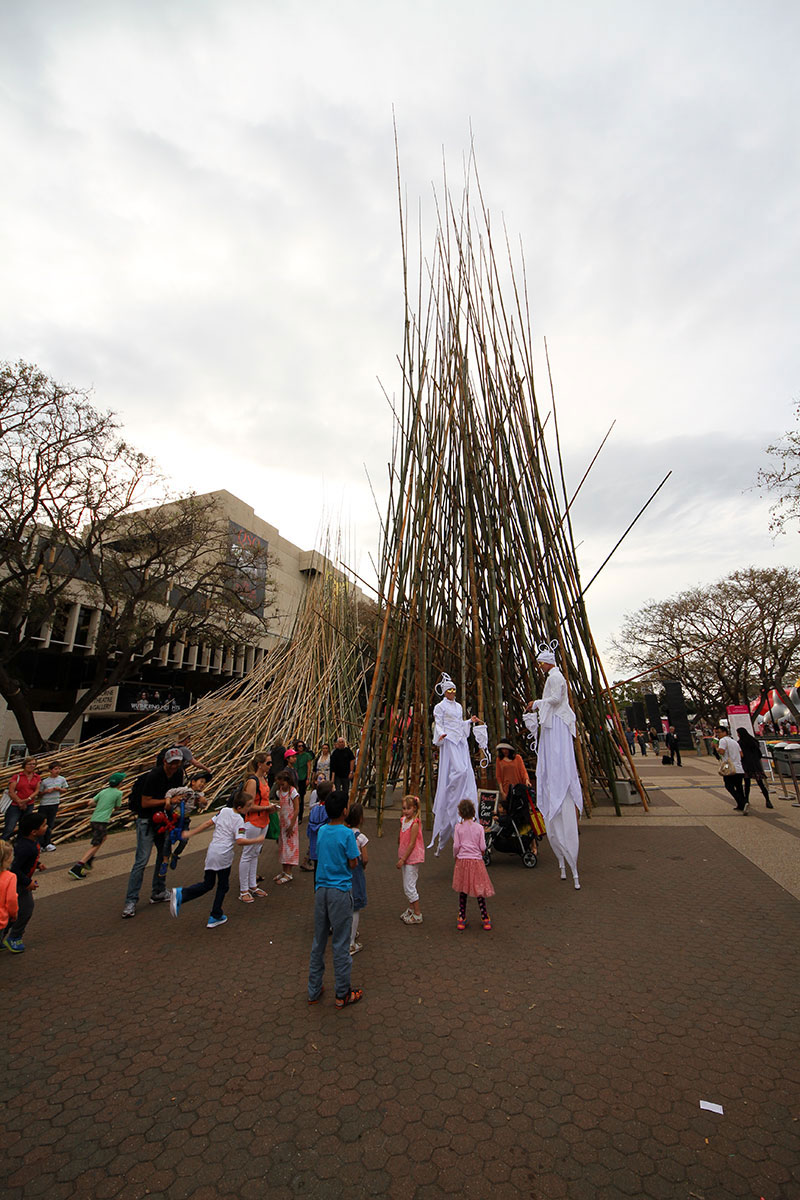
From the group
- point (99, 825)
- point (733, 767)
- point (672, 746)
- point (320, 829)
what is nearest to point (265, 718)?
point (99, 825)

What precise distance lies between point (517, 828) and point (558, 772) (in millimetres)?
882

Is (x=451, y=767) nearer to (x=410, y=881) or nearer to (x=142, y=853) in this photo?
(x=410, y=881)

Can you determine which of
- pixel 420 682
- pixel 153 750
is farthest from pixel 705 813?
pixel 153 750

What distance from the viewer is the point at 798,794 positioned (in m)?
6.27

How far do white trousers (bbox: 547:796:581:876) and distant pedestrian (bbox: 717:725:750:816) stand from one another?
3.09 meters

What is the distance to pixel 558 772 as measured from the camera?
12.8ft

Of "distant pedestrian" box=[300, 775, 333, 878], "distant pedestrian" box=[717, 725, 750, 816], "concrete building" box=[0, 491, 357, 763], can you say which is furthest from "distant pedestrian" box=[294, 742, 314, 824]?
"distant pedestrian" box=[717, 725, 750, 816]

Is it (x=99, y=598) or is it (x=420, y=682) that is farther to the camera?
→ (x=99, y=598)

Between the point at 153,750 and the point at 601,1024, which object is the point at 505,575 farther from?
the point at 153,750

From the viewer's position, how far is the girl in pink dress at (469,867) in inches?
120

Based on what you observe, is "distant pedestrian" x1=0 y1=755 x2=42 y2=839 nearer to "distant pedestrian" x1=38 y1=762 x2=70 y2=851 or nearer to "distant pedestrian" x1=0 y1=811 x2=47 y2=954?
Result: "distant pedestrian" x1=38 y1=762 x2=70 y2=851

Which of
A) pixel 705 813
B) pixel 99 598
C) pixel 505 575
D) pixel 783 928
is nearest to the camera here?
pixel 783 928

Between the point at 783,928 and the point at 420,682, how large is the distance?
3148 millimetres

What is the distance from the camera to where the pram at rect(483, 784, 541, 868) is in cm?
441
